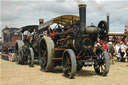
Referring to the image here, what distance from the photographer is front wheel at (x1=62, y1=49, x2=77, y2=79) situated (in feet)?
22.3

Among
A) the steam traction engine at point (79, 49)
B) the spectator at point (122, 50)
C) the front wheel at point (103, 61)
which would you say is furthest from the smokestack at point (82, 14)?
the spectator at point (122, 50)

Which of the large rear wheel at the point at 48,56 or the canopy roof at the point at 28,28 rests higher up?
the canopy roof at the point at 28,28

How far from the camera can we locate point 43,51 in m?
9.27

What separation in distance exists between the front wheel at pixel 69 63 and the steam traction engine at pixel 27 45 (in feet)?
12.6

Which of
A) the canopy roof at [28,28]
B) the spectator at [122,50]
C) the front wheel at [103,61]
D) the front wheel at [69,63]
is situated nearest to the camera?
the front wheel at [69,63]

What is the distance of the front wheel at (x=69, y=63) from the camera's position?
22.3 feet

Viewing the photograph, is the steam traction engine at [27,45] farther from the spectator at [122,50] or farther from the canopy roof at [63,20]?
the spectator at [122,50]

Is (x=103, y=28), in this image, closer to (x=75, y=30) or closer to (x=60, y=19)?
(x=75, y=30)

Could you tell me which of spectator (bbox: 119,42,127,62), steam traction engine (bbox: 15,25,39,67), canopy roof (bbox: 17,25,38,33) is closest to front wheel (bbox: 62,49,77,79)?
steam traction engine (bbox: 15,25,39,67)

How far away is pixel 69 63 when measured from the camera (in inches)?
285

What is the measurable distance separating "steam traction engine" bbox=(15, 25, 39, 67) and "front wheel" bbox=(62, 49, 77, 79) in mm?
3832

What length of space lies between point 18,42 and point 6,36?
5.35 m

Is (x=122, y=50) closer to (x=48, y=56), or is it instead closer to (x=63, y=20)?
(x=63, y=20)

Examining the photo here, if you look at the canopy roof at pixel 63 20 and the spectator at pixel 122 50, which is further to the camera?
the spectator at pixel 122 50
